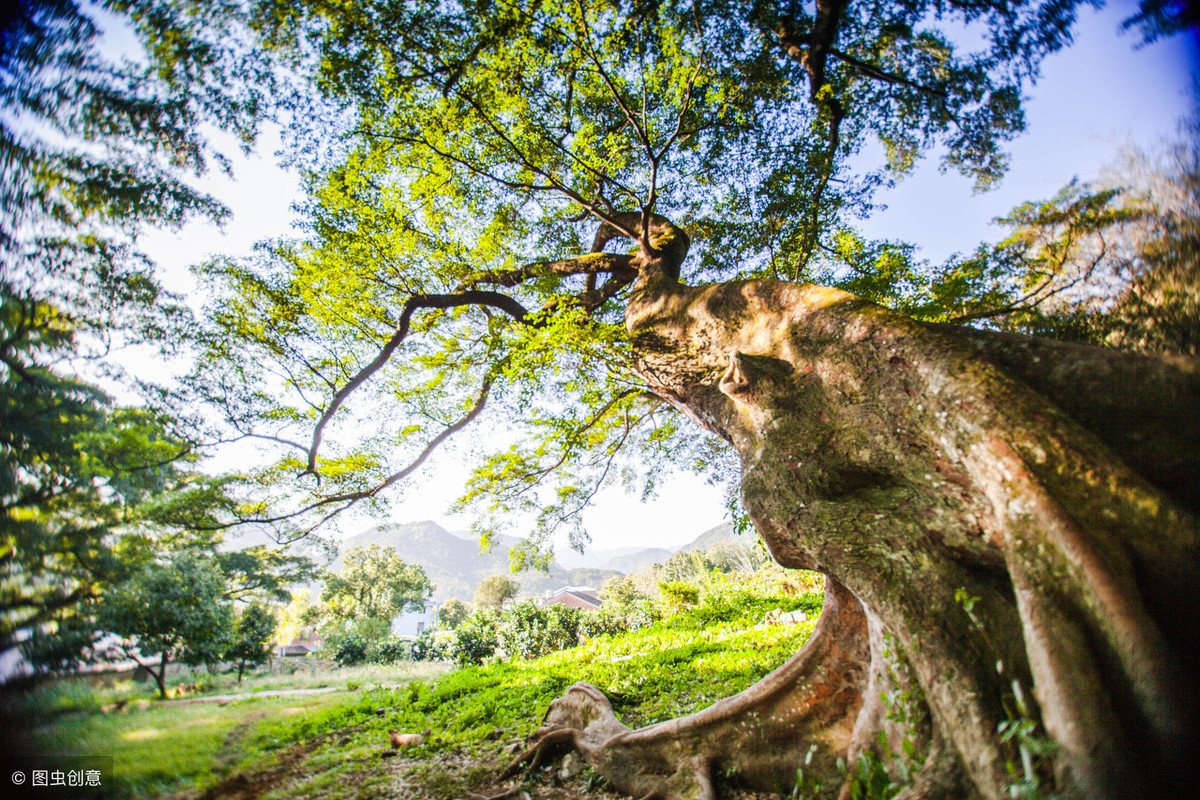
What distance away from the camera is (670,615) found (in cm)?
1212

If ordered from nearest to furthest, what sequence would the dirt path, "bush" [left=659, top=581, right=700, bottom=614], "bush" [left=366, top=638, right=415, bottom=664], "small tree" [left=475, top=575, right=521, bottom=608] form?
the dirt path < "bush" [left=659, top=581, right=700, bottom=614] < "bush" [left=366, top=638, right=415, bottom=664] < "small tree" [left=475, top=575, right=521, bottom=608]

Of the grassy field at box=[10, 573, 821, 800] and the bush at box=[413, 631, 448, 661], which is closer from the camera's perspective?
the grassy field at box=[10, 573, 821, 800]

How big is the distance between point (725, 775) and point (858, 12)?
773 centimetres

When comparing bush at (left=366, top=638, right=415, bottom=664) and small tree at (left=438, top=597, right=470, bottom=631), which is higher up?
bush at (left=366, top=638, right=415, bottom=664)

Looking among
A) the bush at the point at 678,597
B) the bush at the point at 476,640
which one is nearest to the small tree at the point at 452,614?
the bush at the point at 476,640

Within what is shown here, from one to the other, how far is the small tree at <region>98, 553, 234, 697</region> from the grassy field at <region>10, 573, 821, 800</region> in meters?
0.26

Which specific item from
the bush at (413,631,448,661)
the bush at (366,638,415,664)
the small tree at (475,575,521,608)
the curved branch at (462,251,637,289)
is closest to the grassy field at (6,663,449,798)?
the curved branch at (462,251,637,289)

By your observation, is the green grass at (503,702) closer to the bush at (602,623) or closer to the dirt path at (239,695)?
the dirt path at (239,695)

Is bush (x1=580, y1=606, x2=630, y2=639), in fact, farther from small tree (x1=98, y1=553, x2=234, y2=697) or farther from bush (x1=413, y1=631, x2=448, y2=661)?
small tree (x1=98, y1=553, x2=234, y2=697)

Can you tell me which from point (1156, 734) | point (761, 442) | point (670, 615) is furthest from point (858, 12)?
point (670, 615)

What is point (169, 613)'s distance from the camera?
98.6 inches

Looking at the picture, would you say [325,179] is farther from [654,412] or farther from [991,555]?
[991,555]

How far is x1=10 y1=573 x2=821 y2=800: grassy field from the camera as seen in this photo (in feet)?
6.04

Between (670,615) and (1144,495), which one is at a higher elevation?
(1144,495)
